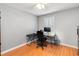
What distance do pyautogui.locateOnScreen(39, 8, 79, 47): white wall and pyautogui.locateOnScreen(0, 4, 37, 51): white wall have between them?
0.49m

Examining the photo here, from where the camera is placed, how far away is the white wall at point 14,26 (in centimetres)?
262

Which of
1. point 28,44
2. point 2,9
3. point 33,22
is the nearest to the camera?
point 2,9

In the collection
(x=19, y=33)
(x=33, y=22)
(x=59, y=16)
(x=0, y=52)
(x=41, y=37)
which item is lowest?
(x=0, y=52)

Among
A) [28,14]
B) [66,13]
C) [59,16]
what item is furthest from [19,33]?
[66,13]

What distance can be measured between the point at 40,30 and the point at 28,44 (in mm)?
852

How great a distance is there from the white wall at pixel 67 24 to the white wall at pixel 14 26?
49 cm

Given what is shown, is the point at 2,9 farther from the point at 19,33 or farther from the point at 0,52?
the point at 0,52

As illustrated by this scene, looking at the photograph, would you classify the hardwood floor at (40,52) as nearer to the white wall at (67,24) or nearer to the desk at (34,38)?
the desk at (34,38)

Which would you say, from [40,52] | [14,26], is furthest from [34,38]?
[14,26]

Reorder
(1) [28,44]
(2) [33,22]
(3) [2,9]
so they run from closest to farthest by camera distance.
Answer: (3) [2,9] → (2) [33,22] → (1) [28,44]

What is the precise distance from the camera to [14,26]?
3.01 meters

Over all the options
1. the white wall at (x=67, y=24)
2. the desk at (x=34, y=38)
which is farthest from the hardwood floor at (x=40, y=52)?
the white wall at (x=67, y=24)

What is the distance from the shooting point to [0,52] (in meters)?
2.56

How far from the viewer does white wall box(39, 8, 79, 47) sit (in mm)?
3176
